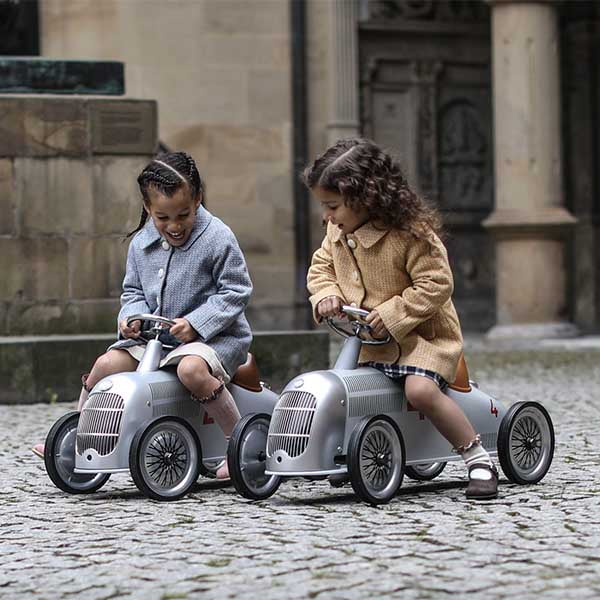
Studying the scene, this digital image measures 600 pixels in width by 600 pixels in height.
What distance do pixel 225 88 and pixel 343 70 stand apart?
44.5 inches

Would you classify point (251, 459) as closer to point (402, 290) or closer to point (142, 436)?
point (142, 436)

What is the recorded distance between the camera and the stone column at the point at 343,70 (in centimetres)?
1539

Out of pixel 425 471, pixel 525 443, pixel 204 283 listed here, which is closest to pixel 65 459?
pixel 204 283

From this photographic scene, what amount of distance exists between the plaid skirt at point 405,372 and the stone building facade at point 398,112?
779cm

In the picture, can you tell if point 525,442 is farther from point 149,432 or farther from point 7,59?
point 7,59

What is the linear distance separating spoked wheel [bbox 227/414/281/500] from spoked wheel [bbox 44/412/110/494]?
1.58 feet

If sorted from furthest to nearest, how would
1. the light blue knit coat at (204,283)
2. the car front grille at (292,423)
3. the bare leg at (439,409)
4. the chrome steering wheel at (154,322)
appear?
the light blue knit coat at (204,283) → the chrome steering wheel at (154,322) → the bare leg at (439,409) → the car front grille at (292,423)

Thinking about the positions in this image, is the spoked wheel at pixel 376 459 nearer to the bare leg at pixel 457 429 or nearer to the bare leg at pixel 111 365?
the bare leg at pixel 457 429

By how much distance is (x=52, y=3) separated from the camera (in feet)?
49.7

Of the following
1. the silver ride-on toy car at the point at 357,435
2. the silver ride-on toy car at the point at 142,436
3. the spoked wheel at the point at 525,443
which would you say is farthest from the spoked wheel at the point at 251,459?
the spoked wheel at the point at 525,443

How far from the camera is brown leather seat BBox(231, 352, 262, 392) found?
18.2 ft

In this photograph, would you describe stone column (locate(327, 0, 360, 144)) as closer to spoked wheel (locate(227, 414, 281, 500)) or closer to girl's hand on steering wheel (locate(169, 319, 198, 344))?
girl's hand on steering wheel (locate(169, 319, 198, 344))

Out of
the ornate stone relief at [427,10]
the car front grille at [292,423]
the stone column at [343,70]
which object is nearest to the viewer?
the car front grille at [292,423]

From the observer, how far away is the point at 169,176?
5262mm
